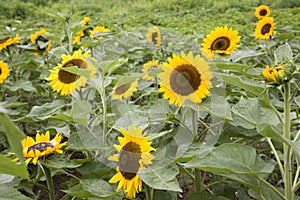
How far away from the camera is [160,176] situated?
0.73 meters

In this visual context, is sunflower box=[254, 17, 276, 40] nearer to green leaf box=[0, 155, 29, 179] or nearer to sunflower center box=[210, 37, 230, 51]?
sunflower center box=[210, 37, 230, 51]

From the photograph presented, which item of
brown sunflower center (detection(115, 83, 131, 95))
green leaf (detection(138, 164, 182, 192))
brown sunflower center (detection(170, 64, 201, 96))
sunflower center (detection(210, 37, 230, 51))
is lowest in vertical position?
green leaf (detection(138, 164, 182, 192))

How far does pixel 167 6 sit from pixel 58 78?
5409mm

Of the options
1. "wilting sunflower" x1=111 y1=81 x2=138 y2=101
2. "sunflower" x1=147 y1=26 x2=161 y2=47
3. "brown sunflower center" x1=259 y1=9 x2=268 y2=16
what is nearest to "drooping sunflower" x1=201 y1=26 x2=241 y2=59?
"wilting sunflower" x1=111 y1=81 x2=138 y2=101

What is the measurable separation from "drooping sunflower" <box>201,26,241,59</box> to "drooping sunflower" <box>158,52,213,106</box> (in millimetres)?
257

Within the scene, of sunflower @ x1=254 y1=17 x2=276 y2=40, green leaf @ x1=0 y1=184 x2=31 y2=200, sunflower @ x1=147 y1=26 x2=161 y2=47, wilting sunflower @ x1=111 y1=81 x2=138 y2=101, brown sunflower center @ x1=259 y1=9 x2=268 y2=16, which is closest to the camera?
green leaf @ x1=0 y1=184 x2=31 y2=200

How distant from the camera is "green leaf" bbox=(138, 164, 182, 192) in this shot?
70cm

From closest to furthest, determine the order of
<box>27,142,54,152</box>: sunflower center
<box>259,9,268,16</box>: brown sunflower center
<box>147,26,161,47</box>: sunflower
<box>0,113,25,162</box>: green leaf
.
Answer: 1. <box>0,113,25,162</box>: green leaf
2. <box>27,142,54,152</box>: sunflower center
3. <box>147,26,161,47</box>: sunflower
4. <box>259,9,268,16</box>: brown sunflower center

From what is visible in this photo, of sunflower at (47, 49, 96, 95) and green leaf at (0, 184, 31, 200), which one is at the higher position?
sunflower at (47, 49, 96, 95)

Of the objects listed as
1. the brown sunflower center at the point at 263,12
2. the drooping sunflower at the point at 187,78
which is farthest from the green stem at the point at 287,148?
the brown sunflower center at the point at 263,12

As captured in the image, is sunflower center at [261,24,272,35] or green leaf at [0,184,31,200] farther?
sunflower center at [261,24,272,35]

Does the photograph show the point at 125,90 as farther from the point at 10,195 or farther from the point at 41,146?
the point at 10,195

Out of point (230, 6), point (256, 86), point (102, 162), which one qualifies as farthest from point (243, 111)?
point (230, 6)

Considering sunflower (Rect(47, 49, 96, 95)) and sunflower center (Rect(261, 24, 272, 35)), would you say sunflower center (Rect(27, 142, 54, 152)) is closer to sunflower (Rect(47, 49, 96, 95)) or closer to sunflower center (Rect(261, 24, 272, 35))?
sunflower (Rect(47, 49, 96, 95))
